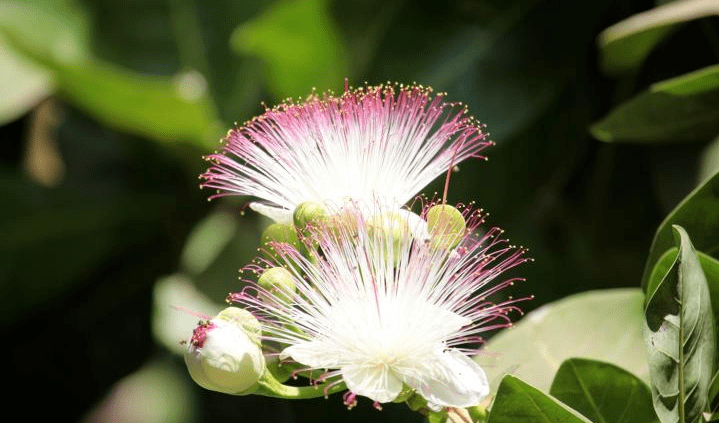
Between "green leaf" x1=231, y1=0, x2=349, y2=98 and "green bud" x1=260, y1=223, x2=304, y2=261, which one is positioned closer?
"green bud" x1=260, y1=223, x2=304, y2=261

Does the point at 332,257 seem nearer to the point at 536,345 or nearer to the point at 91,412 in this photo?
the point at 536,345

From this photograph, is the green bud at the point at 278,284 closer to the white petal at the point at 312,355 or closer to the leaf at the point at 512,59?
the white petal at the point at 312,355

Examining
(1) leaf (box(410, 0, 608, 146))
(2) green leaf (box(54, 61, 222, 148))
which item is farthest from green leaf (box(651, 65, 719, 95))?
(2) green leaf (box(54, 61, 222, 148))

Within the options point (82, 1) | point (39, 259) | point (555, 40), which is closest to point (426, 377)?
point (555, 40)

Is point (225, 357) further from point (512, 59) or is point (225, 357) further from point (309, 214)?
point (512, 59)

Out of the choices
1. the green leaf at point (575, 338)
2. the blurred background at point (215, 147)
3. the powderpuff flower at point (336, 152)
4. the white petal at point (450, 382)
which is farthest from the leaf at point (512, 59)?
the white petal at point (450, 382)

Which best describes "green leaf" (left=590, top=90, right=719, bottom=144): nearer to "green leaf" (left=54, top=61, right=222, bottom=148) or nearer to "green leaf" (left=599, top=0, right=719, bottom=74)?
"green leaf" (left=599, top=0, right=719, bottom=74)

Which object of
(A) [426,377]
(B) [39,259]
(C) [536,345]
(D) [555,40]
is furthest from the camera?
(B) [39,259]
